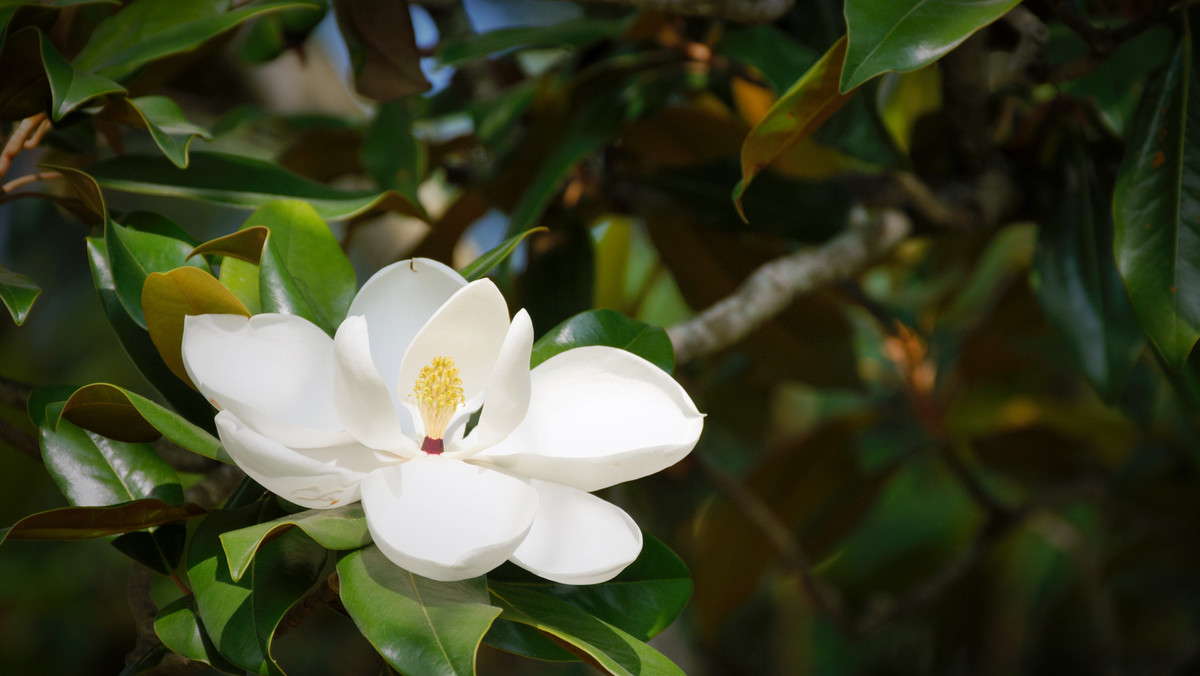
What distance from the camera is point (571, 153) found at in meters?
0.87

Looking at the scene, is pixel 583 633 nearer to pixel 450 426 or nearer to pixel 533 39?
pixel 450 426

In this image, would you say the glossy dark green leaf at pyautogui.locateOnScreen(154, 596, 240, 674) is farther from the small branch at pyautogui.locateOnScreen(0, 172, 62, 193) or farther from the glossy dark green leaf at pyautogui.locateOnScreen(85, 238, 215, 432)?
the small branch at pyautogui.locateOnScreen(0, 172, 62, 193)

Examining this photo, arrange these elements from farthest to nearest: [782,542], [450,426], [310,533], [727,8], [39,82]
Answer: [782,542] → [727,8] → [39,82] → [450,426] → [310,533]

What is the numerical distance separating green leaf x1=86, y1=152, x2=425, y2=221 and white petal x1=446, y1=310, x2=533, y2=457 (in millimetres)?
262

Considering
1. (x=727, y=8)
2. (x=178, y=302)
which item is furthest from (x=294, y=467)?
(x=727, y=8)

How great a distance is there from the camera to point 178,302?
1.58 feet

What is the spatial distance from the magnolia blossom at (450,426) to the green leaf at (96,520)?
3.4 inches

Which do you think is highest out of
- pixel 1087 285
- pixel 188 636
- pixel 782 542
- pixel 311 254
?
pixel 311 254

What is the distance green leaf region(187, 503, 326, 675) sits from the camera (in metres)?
0.43

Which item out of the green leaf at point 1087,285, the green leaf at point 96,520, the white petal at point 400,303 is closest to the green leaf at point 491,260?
the white petal at point 400,303

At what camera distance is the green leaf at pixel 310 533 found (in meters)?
0.40

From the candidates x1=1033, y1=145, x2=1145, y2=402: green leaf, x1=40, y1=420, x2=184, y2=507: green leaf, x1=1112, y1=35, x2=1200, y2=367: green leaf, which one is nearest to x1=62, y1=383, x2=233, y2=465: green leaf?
x1=40, y1=420, x2=184, y2=507: green leaf

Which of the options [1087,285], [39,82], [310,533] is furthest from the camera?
[1087,285]

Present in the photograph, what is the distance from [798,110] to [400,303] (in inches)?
12.1
